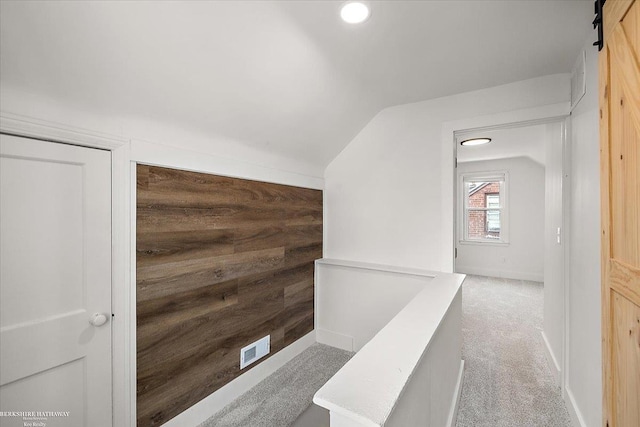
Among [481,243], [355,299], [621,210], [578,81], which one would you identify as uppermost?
[578,81]

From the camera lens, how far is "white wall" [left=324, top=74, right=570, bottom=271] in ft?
7.14

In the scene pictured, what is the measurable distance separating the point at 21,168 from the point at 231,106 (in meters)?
1.05

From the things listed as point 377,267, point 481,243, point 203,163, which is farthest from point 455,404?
point 481,243

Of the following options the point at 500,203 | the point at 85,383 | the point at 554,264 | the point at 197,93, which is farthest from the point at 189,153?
the point at 500,203

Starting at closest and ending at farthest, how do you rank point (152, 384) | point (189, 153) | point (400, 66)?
point (152, 384), point (189, 153), point (400, 66)

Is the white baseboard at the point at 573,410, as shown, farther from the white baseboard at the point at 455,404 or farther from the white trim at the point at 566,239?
the white baseboard at the point at 455,404

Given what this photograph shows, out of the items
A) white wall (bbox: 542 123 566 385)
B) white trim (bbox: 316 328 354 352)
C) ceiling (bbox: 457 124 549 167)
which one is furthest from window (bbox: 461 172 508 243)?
white trim (bbox: 316 328 354 352)

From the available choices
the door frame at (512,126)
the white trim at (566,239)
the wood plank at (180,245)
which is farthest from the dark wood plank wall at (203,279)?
the white trim at (566,239)

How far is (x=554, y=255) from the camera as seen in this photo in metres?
2.25

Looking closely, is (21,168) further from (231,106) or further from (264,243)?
(264,243)

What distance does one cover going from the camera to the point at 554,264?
2.26 metres

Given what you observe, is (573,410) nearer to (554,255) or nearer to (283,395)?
(554,255)

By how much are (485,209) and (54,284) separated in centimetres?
674

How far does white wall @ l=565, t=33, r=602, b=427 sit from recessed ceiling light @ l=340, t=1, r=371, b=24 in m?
1.28
